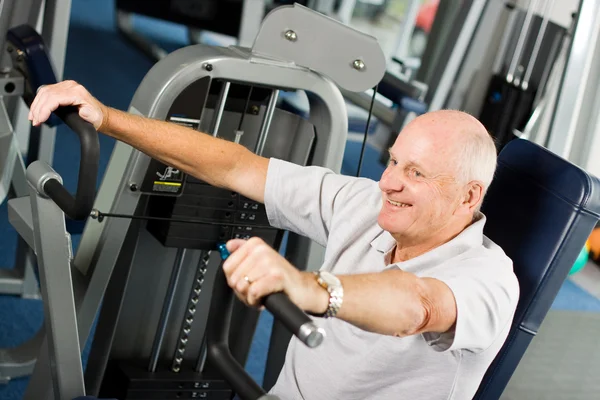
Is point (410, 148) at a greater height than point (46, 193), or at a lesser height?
greater

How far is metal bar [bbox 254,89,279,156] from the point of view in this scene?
7.18ft

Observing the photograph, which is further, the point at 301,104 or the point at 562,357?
the point at 301,104

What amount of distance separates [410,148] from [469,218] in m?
0.21

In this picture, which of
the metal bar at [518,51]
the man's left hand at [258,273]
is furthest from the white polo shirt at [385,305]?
the metal bar at [518,51]

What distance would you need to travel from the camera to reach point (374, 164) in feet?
19.6

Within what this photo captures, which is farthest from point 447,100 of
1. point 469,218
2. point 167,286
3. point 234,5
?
point 469,218

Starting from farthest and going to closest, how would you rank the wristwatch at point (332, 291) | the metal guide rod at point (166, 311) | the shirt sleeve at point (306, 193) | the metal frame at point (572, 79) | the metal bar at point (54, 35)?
1. the metal frame at point (572, 79)
2. the metal bar at point (54, 35)
3. the metal guide rod at point (166, 311)
4. the shirt sleeve at point (306, 193)
5. the wristwatch at point (332, 291)

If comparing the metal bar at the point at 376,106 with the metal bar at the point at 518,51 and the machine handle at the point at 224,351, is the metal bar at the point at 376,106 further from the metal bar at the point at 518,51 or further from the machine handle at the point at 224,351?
the machine handle at the point at 224,351

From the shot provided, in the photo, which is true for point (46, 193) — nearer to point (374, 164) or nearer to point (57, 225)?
point (57, 225)

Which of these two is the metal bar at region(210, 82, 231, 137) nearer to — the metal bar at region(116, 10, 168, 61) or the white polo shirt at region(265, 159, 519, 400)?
the white polo shirt at region(265, 159, 519, 400)

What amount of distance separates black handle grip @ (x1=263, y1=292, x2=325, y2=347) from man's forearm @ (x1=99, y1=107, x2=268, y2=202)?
83 cm

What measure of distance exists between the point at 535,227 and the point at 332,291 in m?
0.75

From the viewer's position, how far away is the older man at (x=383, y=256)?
1242 millimetres

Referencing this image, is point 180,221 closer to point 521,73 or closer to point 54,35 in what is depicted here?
point 54,35
